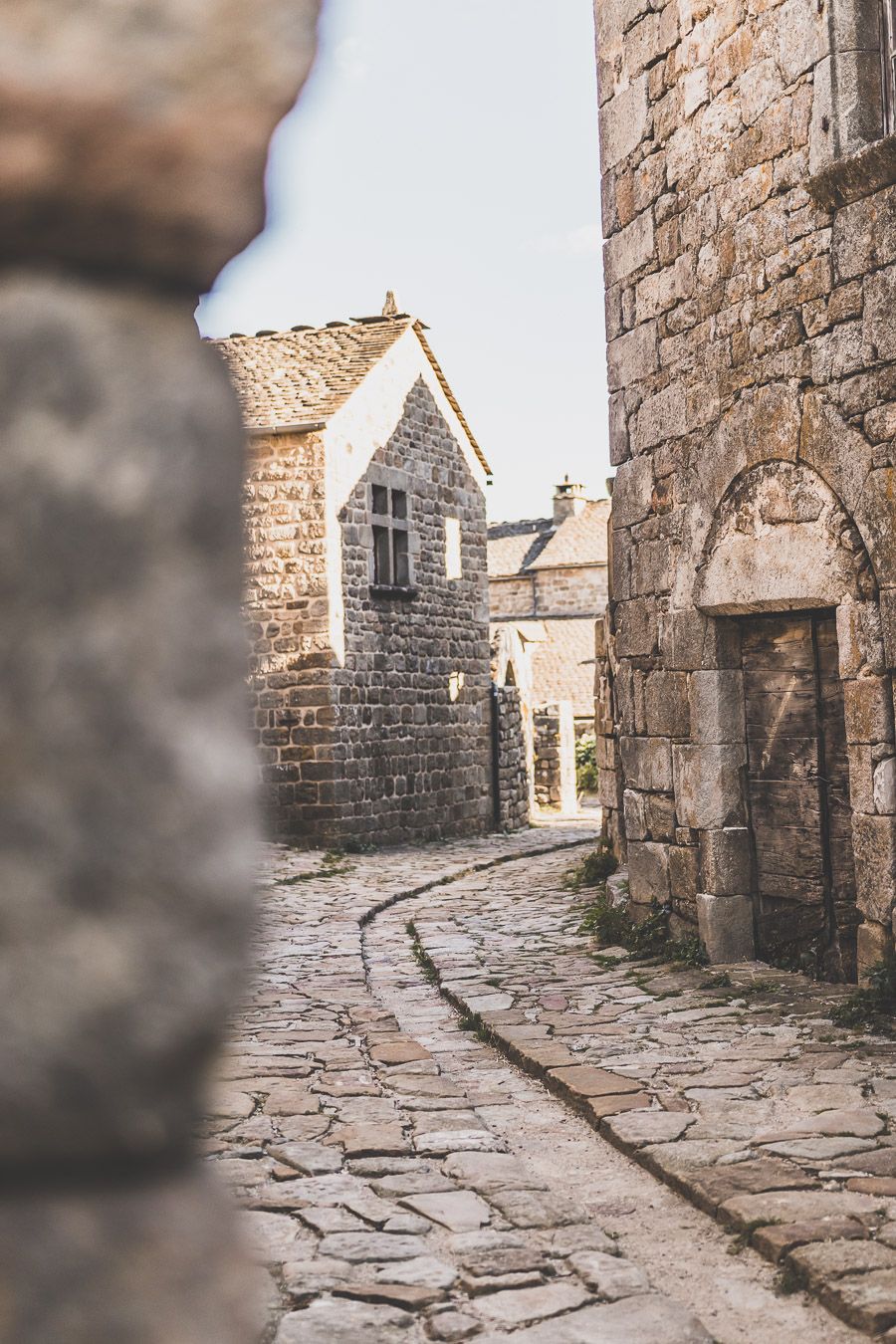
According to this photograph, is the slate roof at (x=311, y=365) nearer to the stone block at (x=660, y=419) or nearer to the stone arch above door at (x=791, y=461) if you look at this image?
the stone block at (x=660, y=419)

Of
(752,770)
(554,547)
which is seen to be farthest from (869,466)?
(554,547)

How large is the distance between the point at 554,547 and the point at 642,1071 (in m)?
40.0

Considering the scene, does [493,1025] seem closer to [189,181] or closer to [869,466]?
[869,466]

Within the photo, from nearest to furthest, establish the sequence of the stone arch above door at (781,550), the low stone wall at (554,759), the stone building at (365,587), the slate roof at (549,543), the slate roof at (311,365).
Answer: the stone arch above door at (781,550) → the stone building at (365,587) → the slate roof at (311,365) → the low stone wall at (554,759) → the slate roof at (549,543)

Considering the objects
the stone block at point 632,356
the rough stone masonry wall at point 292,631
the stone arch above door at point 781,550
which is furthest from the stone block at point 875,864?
the rough stone masonry wall at point 292,631

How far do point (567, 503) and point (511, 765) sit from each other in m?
29.0

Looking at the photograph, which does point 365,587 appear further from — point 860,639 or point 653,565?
point 860,639

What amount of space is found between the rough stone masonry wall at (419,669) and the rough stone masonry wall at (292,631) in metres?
0.27

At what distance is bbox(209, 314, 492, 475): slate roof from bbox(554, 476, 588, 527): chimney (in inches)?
1117

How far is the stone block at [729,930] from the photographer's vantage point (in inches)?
274

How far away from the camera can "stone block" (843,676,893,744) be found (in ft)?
18.9

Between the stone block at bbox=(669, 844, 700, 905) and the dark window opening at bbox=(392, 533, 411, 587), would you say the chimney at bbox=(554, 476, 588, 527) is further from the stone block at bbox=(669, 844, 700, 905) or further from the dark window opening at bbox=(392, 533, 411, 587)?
the stone block at bbox=(669, 844, 700, 905)

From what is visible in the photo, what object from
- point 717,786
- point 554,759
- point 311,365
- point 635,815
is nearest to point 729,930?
point 717,786

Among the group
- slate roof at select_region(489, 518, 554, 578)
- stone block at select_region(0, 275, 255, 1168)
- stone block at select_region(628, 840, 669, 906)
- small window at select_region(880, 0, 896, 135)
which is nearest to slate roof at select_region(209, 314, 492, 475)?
stone block at select_region(628, 840, 669, 906)
